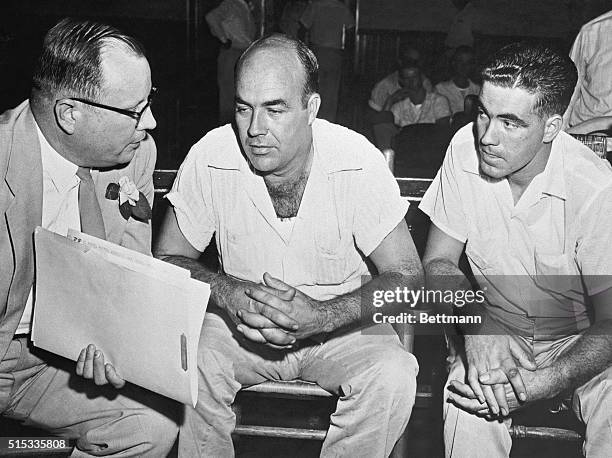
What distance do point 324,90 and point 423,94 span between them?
339 mm

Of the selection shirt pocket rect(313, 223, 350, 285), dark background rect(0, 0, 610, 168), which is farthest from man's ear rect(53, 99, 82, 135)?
shirt pocket rect(313, 223, 350, 285)

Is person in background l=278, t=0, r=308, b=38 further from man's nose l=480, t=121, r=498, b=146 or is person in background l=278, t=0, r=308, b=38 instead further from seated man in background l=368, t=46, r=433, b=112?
man's nose l=480, t=121, r=498, b=146

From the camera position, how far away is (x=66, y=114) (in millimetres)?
1084

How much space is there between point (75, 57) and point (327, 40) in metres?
1.20

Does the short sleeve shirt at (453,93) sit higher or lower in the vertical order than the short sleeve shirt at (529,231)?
higher

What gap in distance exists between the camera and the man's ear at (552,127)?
1.12 m

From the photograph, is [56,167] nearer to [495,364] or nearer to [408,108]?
[495,364]

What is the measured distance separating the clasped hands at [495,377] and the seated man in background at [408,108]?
0.86m

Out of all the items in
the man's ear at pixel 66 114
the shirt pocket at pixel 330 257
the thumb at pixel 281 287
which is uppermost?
the man's ear at pixel 66 114

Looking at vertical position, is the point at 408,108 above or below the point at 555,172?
above

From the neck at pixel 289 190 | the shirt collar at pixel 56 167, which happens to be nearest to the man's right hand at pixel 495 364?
the neck at pixel 289 190

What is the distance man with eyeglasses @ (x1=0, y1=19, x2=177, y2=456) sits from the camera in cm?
106

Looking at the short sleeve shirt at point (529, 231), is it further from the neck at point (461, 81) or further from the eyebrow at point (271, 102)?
the neck at point (461, 81)

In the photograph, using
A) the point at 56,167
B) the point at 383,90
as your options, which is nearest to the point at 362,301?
the point at 56,167
